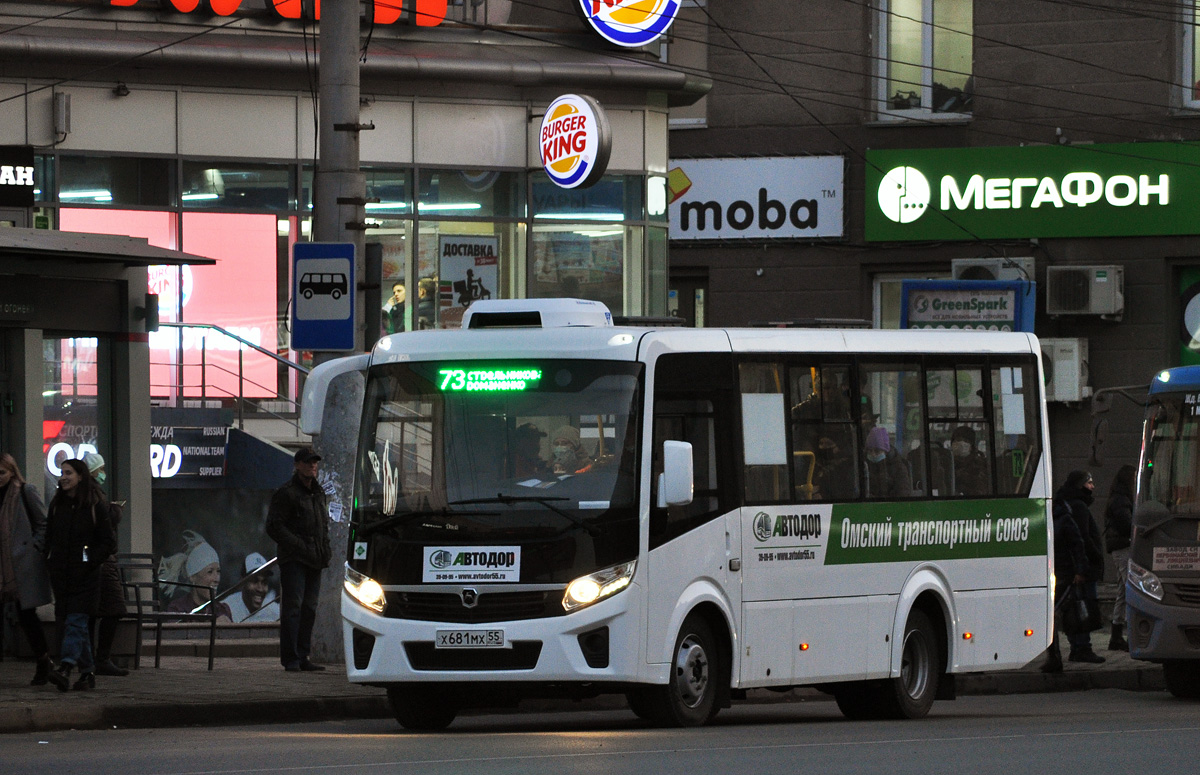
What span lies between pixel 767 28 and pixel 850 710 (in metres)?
17.3

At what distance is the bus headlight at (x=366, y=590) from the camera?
1262 cm

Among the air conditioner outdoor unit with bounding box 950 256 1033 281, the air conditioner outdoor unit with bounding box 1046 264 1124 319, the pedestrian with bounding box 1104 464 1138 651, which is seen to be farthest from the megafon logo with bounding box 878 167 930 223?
the pedestrian with bounding box 1104 464 1138 651

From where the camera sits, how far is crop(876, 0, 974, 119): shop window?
96.8 feet

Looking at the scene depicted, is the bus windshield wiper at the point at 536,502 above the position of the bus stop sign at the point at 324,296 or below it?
below

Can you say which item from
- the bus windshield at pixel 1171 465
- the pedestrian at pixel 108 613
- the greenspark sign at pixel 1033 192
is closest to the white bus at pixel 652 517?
the bus windshield at pixel 1171 465

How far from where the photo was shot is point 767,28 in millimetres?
30125

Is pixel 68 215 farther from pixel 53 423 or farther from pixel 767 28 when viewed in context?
pixel 767 28

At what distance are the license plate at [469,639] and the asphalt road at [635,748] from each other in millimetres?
551

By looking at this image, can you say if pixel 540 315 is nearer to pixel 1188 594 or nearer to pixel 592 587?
pixel 592 587

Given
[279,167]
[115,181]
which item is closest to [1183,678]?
[279,167]

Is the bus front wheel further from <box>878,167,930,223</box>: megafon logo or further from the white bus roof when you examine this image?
<box>878,167,930,223</box>: megafon logo

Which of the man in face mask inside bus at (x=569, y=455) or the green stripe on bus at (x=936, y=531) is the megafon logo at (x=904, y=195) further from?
the man in face mask inside bus at (x=569, y=455)

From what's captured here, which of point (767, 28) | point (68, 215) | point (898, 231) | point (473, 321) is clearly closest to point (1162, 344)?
point (898, 231)

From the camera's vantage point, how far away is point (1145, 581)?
17094 mm
